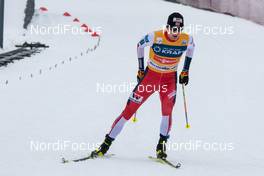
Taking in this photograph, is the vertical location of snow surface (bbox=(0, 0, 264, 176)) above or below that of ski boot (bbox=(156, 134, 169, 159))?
below

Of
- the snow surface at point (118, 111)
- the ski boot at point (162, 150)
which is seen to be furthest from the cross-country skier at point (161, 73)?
the snow surface at point (118, 111)

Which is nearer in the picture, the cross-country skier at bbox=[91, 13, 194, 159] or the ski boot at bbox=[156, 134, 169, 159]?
the cross-country skier at bbox=[91, 13, 194, 159]

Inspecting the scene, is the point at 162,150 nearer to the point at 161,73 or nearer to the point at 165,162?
the point at 165,162

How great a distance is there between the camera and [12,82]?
13.7 m

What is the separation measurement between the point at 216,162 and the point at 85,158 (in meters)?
1.90

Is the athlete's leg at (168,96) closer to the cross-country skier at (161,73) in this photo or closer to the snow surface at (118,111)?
the cross-country skier at (161,73)

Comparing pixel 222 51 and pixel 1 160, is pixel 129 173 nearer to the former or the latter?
pixel 1 160

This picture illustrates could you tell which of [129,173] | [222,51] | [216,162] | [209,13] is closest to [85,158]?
[129,173]

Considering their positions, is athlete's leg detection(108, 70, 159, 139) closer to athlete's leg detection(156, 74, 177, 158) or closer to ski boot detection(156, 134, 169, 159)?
athlete's leg detection(156, 74, 177, 158)

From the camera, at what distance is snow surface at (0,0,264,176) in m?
7.15

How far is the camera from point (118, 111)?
38.9 feet

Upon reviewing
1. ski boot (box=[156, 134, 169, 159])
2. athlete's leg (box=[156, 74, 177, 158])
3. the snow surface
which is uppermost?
athlete's leg (box=[156, 74, 177, 158])

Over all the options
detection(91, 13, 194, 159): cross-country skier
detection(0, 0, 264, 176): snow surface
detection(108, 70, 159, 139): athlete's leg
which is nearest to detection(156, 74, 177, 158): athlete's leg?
detection(91, 13, 194, 159): cross-country skier

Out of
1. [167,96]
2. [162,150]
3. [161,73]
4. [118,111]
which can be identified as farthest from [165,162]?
[118,111]
